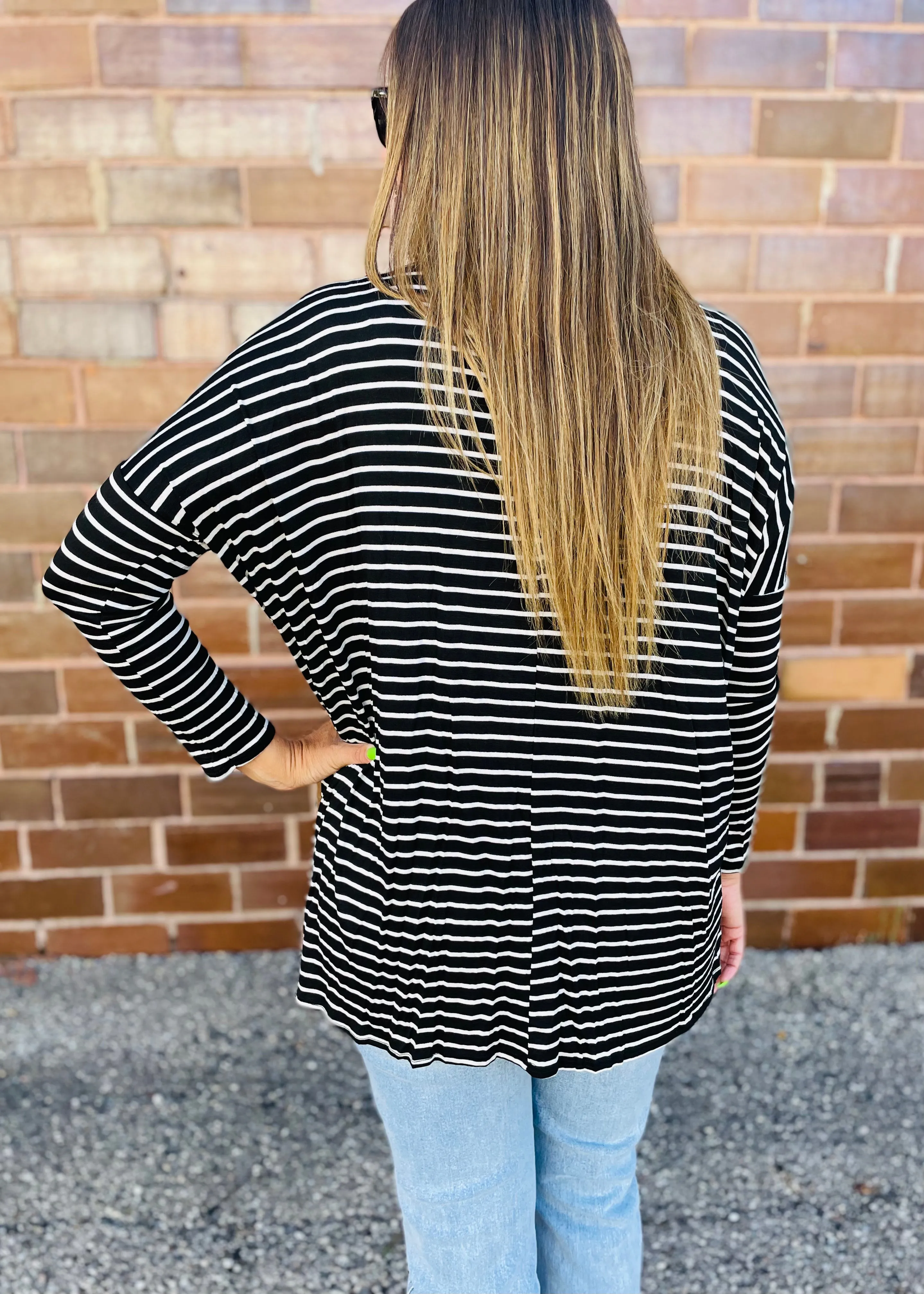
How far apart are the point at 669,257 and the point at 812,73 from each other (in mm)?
472

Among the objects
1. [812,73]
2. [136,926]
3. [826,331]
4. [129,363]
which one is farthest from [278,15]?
[136,926]

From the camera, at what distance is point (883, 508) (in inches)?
100

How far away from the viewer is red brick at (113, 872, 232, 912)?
2729 mm

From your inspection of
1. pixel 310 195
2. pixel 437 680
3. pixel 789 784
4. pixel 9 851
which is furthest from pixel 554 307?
pixel 9 851

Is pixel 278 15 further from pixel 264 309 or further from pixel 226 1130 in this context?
pixel 226 1130

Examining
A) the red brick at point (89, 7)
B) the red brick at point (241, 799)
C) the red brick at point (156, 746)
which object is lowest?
the red brick at point (241, 799)

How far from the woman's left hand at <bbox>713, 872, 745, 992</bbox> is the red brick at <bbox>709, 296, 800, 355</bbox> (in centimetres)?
138

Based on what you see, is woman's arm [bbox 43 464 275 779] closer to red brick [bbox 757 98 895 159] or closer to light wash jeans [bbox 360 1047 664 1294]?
light wash jeans [bbox 360 1047 664 1294]

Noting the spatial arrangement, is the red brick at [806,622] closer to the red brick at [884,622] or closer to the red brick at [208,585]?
the red brick at [884,622]

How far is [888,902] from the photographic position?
2.80 m

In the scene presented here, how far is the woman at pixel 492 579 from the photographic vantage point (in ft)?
3.48

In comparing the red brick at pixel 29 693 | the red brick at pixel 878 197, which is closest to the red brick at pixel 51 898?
the red brick at pixel 29 693

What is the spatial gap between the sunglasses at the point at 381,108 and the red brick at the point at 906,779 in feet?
6.88

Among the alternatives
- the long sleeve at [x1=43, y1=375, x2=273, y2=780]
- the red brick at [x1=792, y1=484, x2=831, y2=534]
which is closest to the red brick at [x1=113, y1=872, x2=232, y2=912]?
the long sleeve at [x1=43, y1=375, x2=273, y2=780]
